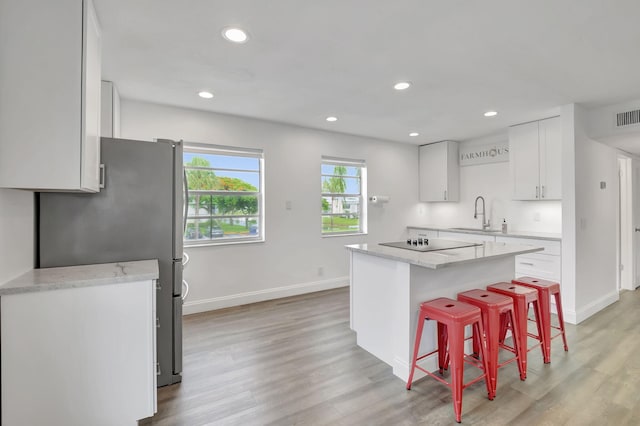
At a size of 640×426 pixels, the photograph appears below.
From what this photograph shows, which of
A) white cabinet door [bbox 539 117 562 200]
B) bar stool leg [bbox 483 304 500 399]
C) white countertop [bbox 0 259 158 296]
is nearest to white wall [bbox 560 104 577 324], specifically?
white cabinet door [bbox 539 117 562 200]

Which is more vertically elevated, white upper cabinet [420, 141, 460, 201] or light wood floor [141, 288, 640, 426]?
white upper cabinet [420, 141, 460, 201]

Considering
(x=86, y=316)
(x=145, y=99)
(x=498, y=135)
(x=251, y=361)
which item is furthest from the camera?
(x=498, y=135)

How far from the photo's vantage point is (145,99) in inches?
131

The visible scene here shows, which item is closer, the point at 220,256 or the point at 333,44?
the point at 333,44

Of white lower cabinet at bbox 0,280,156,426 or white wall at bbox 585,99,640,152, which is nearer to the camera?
white lower cabinet at bbox 0,280,156,426

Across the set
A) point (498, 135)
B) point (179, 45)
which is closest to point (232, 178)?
point (179, 45)

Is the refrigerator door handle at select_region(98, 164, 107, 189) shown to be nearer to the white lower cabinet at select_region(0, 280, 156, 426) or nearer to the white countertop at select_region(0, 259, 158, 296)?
the white countertop at select_region(0, 259, 158, 296)

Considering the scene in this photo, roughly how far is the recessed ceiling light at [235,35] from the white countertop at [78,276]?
1623 mm

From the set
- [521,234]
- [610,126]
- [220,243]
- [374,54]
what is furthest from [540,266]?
[220,243]

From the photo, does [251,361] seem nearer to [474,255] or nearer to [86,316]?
[86,316]

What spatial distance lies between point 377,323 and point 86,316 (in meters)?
→ 2.01

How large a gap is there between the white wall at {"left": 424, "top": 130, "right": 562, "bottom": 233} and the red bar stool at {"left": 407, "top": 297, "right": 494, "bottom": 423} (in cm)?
315

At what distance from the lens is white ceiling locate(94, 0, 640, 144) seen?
6.06ft

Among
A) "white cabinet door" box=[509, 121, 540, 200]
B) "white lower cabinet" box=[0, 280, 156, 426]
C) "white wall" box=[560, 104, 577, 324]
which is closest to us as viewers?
"white lower cabinet" box=[0, 280, 156, 426]
